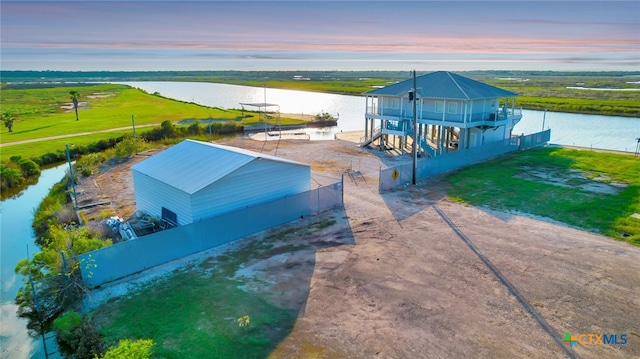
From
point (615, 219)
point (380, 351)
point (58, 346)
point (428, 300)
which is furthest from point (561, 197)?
point (58, 346)

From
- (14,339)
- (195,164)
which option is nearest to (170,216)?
(195,164)

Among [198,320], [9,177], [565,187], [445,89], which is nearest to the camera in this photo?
[198,320]

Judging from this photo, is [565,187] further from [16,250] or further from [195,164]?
[16,250]

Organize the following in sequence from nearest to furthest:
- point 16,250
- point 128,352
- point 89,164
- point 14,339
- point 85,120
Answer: point 128,352 < point 14,339 < point 16,250 < point 89,164 < point 85,120

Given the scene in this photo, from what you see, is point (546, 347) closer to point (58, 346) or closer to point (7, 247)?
point (58, 346)

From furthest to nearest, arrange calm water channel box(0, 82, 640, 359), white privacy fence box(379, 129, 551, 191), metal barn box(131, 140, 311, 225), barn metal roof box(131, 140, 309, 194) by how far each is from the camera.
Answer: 1. white privacy fence box(379, 129, 551, 191)
2. barn metal roof box(131, 140, 309, 194)
3. metal barn box(131, 140, 311, 225)
4. calm water channel box(0, 82, 640, 359)

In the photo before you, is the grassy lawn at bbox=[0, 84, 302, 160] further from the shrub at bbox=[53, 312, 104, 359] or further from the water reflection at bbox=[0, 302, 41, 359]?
the shrub at bbox=[53, 312, 104, 359]

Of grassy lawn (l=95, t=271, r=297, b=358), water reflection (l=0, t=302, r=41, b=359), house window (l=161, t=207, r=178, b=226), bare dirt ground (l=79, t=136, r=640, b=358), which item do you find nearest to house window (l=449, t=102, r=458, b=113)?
bare dirt ground (l=79, t=136, r=640, b=358)
